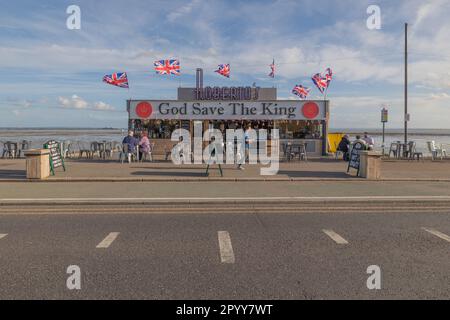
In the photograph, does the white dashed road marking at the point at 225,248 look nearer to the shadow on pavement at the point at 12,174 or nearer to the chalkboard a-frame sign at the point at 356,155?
the chalkboard a-frame sign at the point at 356,155

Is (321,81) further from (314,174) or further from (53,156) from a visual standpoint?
(53,156)

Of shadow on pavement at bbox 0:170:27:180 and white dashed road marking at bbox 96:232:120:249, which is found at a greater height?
shadow on pavement at bbox 0:170:27:180

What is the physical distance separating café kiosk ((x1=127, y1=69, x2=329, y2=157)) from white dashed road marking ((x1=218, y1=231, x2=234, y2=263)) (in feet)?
54.7

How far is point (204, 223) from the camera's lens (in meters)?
7.60

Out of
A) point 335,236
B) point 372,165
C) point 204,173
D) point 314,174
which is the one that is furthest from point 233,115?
point 335,236

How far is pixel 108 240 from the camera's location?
644 cm

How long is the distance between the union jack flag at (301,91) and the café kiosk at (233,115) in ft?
7.66

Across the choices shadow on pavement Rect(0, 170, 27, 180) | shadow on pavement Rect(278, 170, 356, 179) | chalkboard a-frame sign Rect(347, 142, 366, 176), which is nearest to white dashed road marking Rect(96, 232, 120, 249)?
shadow on pavement Rect(0, 170, 27, 180)

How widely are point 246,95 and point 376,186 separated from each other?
12.7 metres

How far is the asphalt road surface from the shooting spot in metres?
4.43

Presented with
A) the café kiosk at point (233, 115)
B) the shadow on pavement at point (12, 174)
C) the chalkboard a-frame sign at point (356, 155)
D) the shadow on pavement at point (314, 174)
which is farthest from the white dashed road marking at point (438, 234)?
the café kiosk at point (233, 115)

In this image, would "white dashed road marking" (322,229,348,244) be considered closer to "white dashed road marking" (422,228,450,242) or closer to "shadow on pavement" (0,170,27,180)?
"white dashed road marking" (422,228,450,242)

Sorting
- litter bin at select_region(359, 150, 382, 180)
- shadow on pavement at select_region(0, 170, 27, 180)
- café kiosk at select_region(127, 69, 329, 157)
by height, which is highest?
café kiosk at select_region(127, 69, 329, 157)
